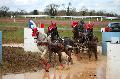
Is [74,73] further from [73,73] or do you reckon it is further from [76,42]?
[76,42]

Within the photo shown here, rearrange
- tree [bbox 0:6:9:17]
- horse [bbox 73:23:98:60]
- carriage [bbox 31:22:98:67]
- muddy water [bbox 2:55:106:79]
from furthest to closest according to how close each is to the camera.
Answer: tree [bbox 0:6:9:17]
horse [bbox 73:23:98:60]
carriage [bbox 31:22:98:67]
muddy water [bbox 2:55:106:79]

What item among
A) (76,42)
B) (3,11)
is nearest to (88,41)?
(76,42)

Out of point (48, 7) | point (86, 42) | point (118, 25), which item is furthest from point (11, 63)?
point (48, 7)

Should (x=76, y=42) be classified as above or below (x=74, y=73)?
above

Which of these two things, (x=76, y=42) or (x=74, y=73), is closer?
(x=74, y=73)

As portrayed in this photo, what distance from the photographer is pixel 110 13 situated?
8775 cm

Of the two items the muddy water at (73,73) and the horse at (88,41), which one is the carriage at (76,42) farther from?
the muddy water at (73,73)

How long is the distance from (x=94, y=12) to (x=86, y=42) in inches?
2409

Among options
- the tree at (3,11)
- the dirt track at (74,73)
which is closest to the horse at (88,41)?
the dirt track at (74,73)

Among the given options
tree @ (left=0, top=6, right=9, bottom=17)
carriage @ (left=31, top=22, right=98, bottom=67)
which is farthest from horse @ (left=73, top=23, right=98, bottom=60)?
tree @ (left=0, top=6, right=9, bottom=17)

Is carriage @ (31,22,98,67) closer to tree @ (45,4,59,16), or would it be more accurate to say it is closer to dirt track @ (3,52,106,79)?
dirt track @ (3,52,106,79)

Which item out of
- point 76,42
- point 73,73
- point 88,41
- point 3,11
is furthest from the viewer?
point 3,11

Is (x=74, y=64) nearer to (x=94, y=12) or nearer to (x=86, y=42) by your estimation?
(x=86, y=42)

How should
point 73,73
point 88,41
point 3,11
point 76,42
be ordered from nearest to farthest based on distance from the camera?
point 73,73, point 88,41, point 76,42, point 3,11
